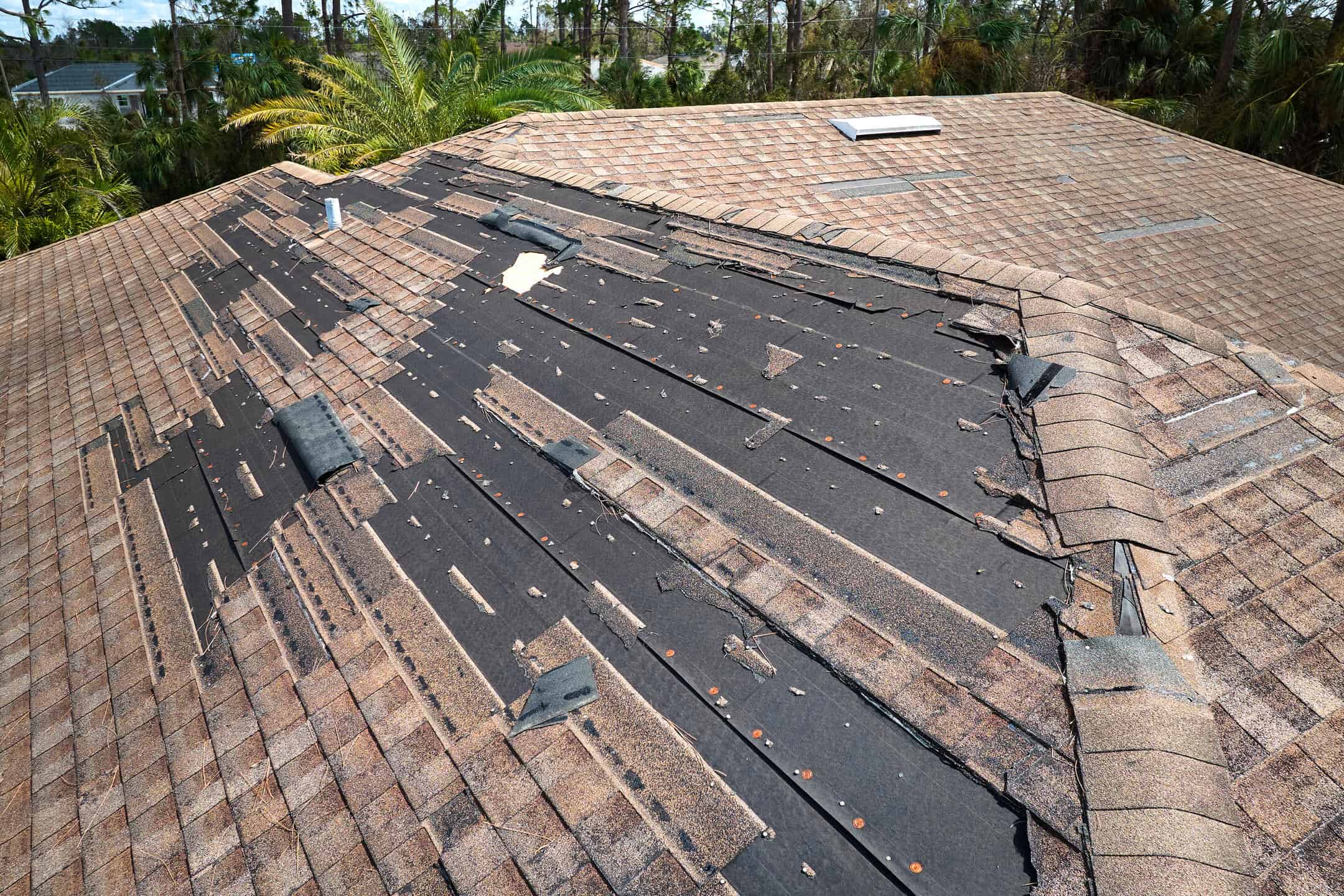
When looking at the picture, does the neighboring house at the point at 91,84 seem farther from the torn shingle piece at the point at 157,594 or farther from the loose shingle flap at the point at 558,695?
the loose shingle flap at the point at 558,695

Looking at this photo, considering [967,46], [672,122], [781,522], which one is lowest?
[781,522]

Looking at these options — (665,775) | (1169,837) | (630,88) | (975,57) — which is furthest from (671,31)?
(1169,837)

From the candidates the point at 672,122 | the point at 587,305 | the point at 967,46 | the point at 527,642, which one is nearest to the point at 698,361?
the point at 587,305

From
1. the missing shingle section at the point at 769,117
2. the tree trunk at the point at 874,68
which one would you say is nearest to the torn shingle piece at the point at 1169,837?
the missing shingle section at the point at 769,117

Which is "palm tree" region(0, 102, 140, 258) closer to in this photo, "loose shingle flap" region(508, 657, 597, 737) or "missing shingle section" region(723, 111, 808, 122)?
"missing shingle section" region(723, 111, 808, 122)

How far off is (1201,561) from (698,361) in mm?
3043

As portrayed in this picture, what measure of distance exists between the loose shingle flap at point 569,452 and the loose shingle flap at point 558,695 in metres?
1.40

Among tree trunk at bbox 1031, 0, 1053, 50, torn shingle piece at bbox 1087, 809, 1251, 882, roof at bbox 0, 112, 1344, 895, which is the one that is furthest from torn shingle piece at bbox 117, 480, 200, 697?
tree trunk at bbox 1031, 0, 1053, 50

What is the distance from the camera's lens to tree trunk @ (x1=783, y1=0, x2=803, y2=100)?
3309cm

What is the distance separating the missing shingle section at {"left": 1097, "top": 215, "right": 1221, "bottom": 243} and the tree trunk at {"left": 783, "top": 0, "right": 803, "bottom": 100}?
2280cm

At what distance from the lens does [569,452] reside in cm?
455

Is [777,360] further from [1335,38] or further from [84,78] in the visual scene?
[84,78]

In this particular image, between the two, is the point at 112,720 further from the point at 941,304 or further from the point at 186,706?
the point at 941,304

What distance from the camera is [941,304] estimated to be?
5234mm
